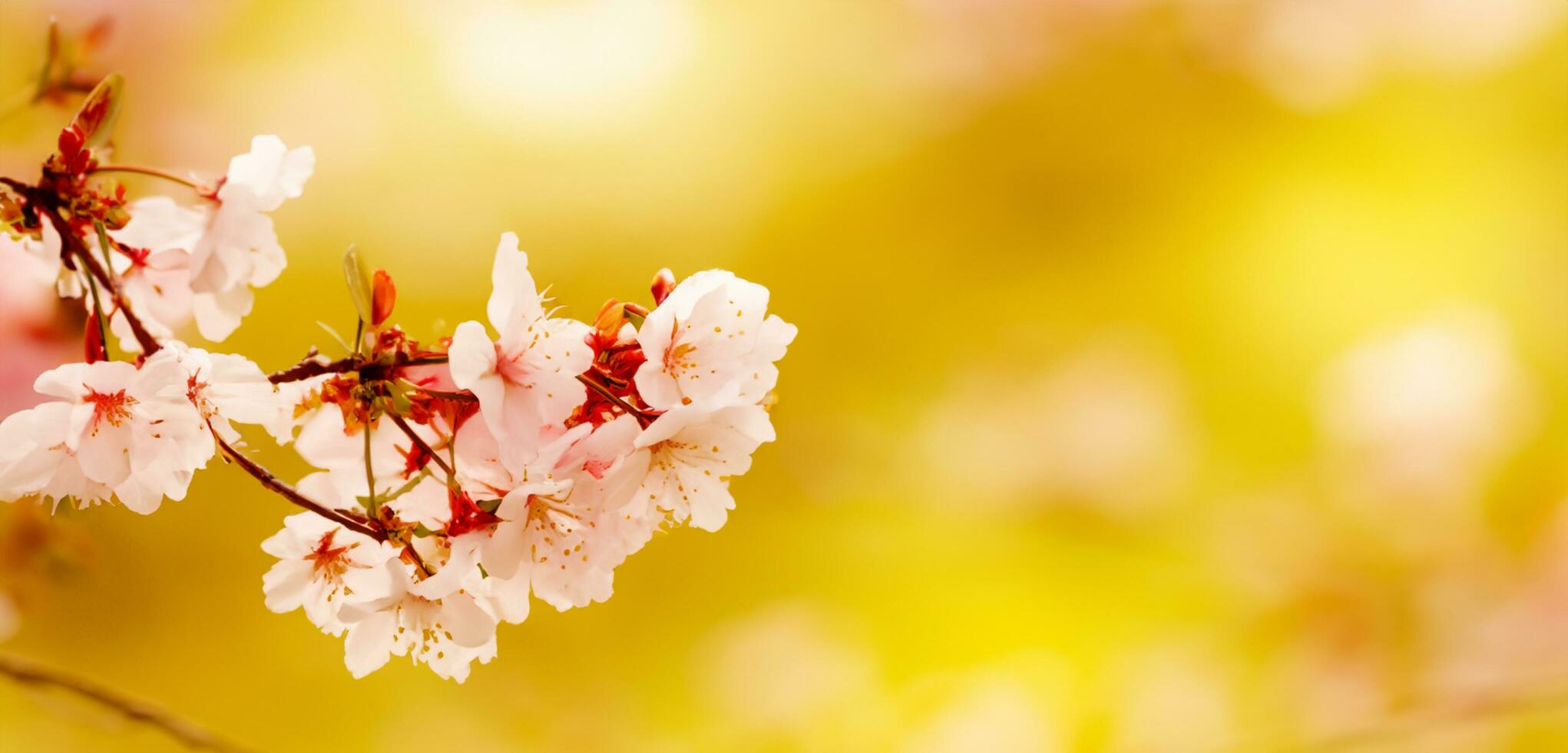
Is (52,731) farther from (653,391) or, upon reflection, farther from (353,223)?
(653,391)

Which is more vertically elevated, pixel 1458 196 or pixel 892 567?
pixel 1458 196

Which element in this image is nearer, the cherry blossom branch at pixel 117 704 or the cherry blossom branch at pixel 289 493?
the cherry blossom branch at pixel 289 493

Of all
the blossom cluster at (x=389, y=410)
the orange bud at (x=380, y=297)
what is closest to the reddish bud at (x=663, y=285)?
the blossom cluster at (x=389, y=410)

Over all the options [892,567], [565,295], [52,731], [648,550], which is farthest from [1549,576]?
[52,731]

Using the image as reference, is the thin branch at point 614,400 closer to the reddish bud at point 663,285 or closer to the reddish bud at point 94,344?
the reddish bud at point 663,285

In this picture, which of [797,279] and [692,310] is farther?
[797,279]

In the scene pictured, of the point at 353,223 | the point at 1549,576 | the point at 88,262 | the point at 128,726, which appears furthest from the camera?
the point at 1549,576

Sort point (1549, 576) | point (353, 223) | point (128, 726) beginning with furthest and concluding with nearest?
point (1549, 576) → point (353, 223) → point (128, 726)
